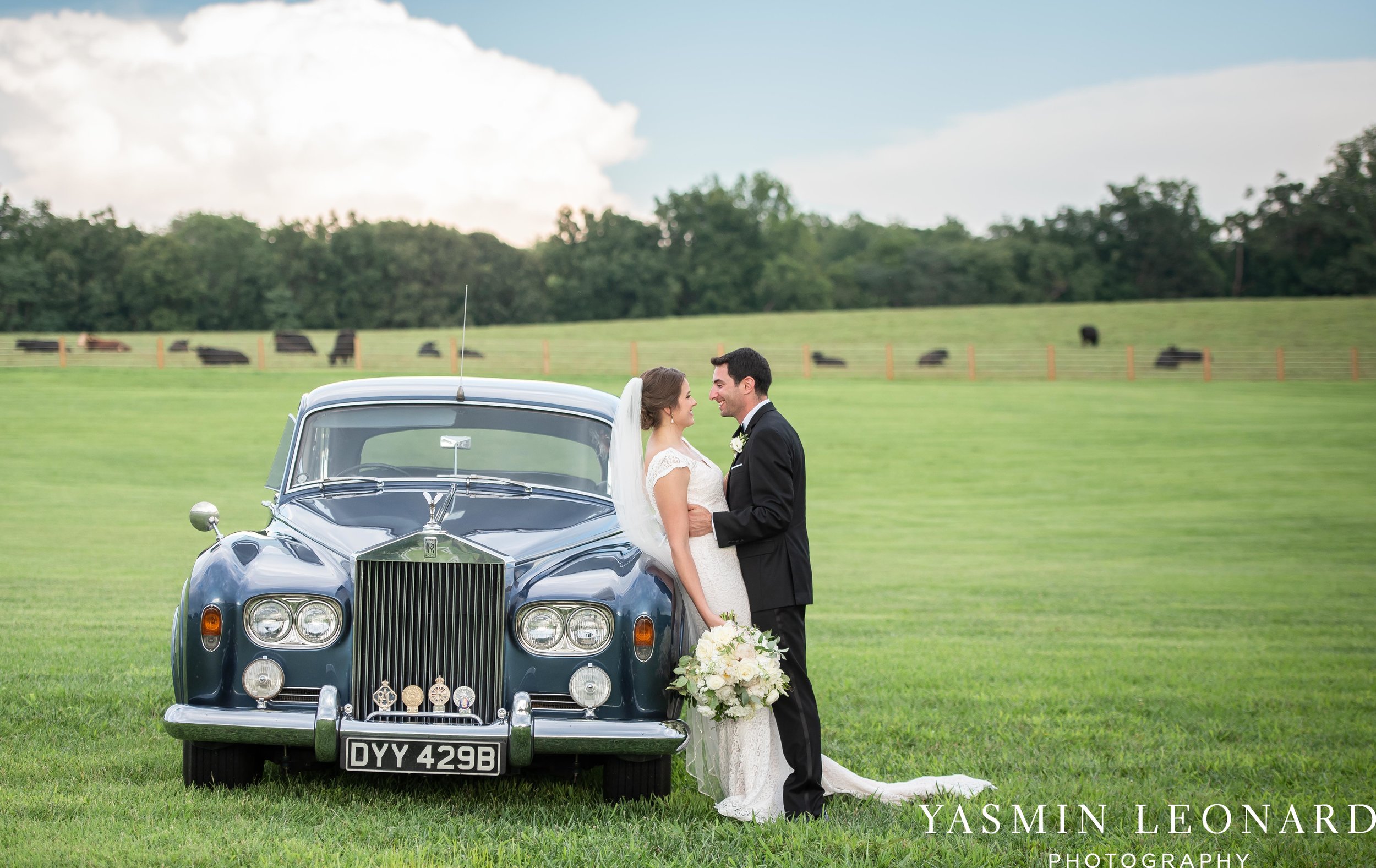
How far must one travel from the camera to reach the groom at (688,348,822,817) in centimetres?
475

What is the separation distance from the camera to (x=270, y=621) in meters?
4.62

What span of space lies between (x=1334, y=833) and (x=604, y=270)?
8113cm

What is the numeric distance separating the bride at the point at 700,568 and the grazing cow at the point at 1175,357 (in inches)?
1703

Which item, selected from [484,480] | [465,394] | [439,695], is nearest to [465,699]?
[439,695]

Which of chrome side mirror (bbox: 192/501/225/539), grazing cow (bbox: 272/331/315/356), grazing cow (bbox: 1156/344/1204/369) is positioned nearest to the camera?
chrome side mirror (bbox: 192/501/225/539)

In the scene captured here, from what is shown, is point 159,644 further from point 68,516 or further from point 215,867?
point 68,516

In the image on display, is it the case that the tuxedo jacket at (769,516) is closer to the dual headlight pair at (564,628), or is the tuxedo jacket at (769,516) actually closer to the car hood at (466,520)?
the dual headlight pair at (564,628)

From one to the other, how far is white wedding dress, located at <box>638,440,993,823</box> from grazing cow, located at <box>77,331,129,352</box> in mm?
37467

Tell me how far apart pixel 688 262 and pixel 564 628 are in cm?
8751

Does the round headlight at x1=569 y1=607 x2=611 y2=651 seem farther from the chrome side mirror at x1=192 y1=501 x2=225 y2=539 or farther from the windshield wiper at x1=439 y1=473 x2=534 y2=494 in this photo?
the chrome side mirror at x1=192 y1=501 x2=225 y2=539

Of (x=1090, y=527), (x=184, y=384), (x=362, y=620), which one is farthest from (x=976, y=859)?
(x=184, y=384)

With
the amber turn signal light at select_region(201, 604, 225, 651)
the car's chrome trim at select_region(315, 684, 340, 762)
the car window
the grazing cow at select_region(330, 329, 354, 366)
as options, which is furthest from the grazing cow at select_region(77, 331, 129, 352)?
the car's chrome trim at select_region(315, 684, 340, 762)

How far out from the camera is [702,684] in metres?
4.59

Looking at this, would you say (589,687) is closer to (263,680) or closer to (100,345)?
(263,680)
